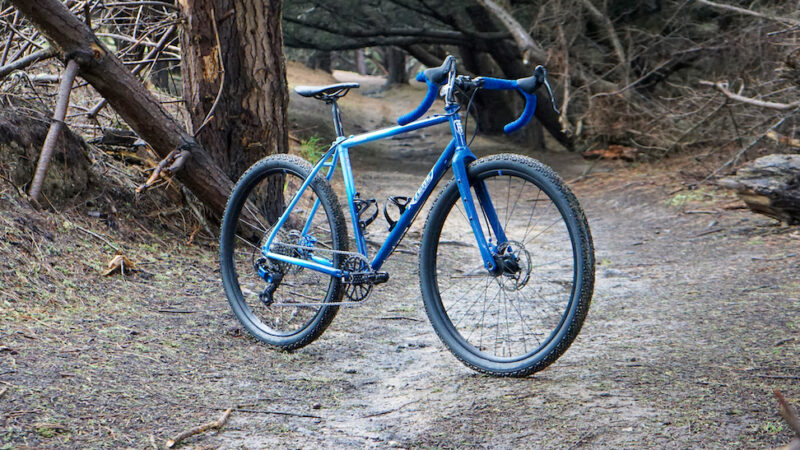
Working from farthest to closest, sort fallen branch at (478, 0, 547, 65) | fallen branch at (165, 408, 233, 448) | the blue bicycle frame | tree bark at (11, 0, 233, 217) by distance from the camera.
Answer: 1. fallen branch at (478, 0, 547, 65)
2. tree bark at (11, 0, 233, 217)
3. the blue bicycle frame
4. fallen branch at (165, 408, 233, 448)

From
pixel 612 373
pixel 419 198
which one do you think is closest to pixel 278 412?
pixel 419 198

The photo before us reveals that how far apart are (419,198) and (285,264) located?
0.93m

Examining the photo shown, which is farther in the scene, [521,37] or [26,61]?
[521,37]

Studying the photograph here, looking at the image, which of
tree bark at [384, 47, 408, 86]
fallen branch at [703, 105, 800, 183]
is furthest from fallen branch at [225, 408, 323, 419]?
tree bark at [384, 47, 408, 86]

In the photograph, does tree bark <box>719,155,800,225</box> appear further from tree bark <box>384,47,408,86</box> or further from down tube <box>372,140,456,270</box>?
tree bark <box>384,47,408,86</box>

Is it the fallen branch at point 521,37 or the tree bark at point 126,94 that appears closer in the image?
the tree bark at point 126,94

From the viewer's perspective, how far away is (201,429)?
261 cm

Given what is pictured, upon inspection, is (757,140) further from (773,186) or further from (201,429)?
(201,429)

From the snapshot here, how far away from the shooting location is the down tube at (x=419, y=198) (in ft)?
10.5

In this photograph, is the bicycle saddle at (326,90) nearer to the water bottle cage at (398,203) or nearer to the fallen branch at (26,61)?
the water bottle cage at (398,203)

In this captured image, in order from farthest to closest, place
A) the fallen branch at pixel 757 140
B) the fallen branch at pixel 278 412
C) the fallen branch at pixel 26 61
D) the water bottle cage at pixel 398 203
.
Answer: the fallen branch at pixel 757 140 < the fallen branch at pixel 26 61 < the water bottle cage at pixel 398 203 < the fallen branch at pixel 278 412

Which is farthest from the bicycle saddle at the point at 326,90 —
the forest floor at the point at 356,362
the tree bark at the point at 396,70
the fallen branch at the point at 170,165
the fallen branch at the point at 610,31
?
the tree bark at the point at 396,70

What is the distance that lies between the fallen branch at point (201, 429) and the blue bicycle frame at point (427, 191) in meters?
0.95

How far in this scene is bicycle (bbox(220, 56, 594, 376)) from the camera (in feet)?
9.82
